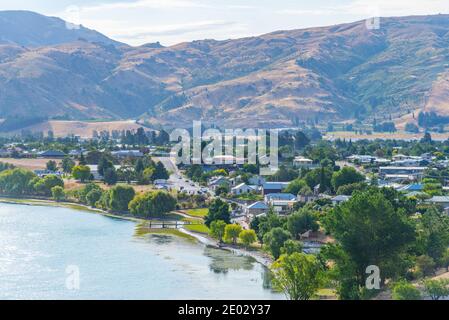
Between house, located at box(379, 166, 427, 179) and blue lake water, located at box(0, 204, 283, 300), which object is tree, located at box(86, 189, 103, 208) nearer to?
blue lake water, located at box(0, 204, 283, 300)

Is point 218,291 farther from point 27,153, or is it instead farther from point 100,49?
point 100,49

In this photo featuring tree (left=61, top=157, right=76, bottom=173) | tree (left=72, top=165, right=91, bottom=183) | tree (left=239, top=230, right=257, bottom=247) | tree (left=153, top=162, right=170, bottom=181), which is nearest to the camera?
tree (left=239, top=230, right=257, bottom=247)

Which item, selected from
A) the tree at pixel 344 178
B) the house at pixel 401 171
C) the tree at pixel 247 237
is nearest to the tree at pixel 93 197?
the tree at pixel 344 178

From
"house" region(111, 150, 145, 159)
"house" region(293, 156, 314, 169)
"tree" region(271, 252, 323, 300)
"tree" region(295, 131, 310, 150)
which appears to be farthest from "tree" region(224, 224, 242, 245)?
"tree" region(295, 131, 310, 150)

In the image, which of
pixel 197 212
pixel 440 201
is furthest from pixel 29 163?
pixel 440 201

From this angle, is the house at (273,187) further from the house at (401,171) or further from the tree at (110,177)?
the tree at (110,177)

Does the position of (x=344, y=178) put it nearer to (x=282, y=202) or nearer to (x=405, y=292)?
(x=282, y=202)

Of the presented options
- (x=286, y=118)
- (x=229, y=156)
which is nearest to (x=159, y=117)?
(x=286, y=118)
